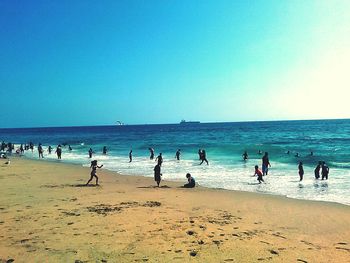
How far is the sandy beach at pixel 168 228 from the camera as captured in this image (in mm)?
8211

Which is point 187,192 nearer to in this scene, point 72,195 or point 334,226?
point 72,195

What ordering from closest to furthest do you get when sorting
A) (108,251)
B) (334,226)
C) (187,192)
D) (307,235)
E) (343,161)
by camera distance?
(108,251) < (307,235) < (334,226) < (187,192) < (343,161)

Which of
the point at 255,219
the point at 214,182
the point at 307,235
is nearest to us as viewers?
the point at 307,235

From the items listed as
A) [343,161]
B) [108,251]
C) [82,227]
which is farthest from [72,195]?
[343,161]

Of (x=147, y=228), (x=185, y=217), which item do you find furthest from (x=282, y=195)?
(x=147, y=228)

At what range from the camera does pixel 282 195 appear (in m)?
16.8

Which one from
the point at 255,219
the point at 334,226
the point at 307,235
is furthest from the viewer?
the point at 255,219

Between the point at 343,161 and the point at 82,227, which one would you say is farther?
the point at 343,161

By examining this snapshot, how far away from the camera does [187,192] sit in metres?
17.5

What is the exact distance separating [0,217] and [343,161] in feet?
107

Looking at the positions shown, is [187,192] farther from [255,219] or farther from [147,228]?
[147,228]

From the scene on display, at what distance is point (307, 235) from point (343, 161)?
91.6ft

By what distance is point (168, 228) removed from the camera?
10.4m

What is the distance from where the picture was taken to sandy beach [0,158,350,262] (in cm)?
821
